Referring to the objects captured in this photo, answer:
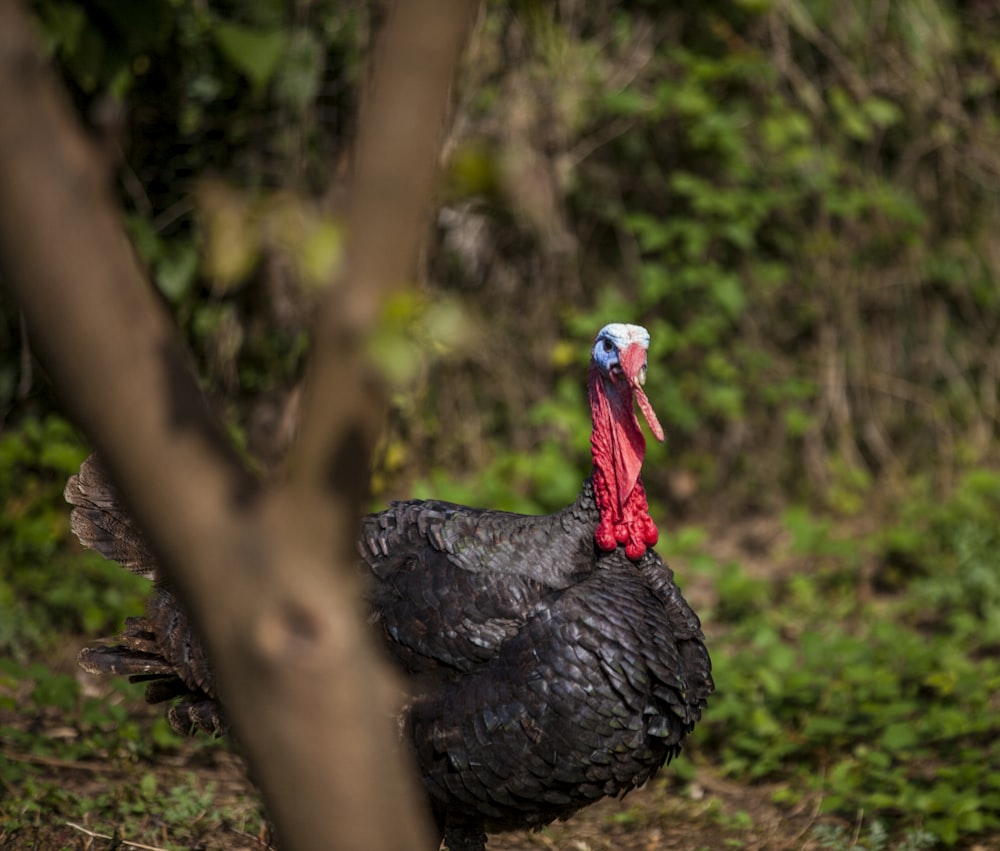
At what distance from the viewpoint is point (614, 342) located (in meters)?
3.39

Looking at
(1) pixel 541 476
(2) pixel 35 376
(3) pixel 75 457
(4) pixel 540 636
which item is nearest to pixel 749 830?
(4) pixel 540 636

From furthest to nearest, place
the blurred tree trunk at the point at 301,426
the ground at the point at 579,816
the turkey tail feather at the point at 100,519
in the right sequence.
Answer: the ground at the point at 579,816 → the turkey tail feather at the point at 100,519 → the blurred tree trunk at the point at 301,426

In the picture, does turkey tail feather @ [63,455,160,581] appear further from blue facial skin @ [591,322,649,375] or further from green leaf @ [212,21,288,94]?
green leaf @ [212,21,288,94]

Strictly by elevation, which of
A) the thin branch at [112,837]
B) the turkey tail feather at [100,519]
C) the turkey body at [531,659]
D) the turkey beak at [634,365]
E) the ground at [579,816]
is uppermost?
the turkey beak at [634,365]

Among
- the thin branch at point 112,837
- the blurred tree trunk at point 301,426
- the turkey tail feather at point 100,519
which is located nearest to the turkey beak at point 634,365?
the turkey tail feather at point 100,519

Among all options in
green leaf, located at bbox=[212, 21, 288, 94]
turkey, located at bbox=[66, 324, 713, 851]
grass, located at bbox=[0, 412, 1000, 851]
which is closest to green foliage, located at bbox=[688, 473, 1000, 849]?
grass, located at bbox=[0, 412, 1000, 851]

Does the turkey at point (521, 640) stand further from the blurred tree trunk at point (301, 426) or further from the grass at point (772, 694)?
the blurred tree trunk at point (301, 426)

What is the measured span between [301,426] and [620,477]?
2094mm

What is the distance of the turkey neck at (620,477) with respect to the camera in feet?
10.7

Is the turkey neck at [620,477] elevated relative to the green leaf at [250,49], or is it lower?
lower

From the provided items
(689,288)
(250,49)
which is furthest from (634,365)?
(689,288)

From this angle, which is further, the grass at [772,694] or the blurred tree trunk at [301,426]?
the grass at [772,694]

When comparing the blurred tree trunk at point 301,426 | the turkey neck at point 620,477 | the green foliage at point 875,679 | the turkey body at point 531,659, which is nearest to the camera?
the blurred tree trunk at point 301,426

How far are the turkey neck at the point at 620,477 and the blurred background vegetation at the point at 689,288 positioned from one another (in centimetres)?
210
